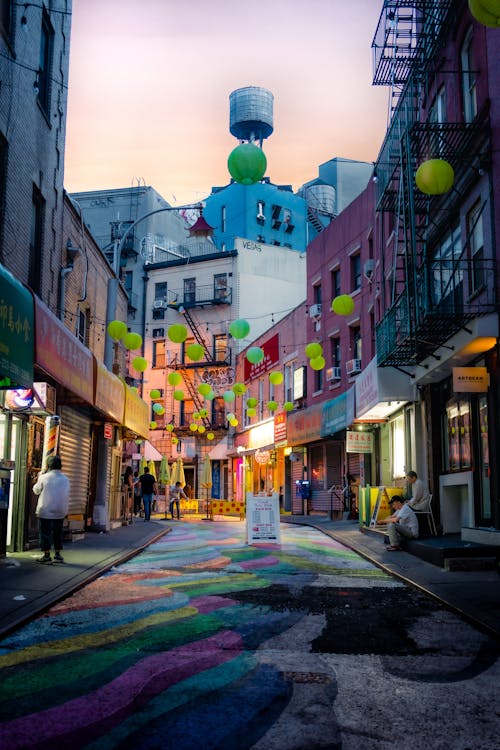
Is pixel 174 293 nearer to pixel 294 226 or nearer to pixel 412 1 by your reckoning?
pixel 294 226

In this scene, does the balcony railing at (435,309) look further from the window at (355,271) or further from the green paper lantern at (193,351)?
the window at (355,271)

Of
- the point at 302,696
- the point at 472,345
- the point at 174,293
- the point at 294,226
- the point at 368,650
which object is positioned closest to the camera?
the point at 302,696

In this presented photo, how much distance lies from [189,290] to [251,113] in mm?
15719

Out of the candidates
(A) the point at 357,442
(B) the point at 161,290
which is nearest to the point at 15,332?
(A) the point at 357,442

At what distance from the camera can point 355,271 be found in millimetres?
29547

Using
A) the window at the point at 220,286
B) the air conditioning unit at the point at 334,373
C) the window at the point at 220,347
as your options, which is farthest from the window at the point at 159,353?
the air conditioning unit at the point at 334,373

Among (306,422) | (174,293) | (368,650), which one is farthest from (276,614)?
(174,293)

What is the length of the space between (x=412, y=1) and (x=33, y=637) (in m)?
15.2

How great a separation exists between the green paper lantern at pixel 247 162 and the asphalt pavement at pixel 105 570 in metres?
6.80

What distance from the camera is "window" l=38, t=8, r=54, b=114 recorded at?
16047mm

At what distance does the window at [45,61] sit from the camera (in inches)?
632

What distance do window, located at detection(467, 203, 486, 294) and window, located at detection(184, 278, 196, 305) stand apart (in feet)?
121

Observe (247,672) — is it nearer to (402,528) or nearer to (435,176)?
(435,176)

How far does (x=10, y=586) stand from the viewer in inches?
365
